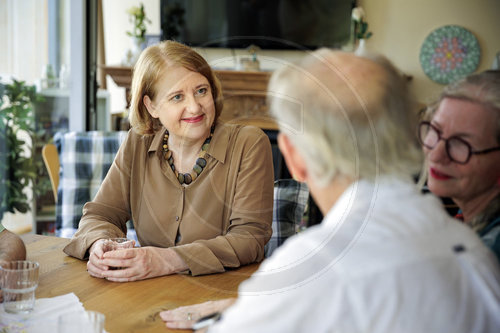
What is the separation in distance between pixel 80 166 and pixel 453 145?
69.5 inches

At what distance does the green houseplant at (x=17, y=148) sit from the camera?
9.29 ft

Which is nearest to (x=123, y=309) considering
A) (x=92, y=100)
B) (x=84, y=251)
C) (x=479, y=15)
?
(x=84, y=251)

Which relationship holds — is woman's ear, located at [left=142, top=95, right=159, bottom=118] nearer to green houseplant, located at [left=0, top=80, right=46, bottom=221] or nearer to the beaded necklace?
the beaded necklace

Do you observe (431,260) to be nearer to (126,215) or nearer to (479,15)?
(126,215)

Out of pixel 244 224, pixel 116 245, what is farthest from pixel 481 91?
pixel 116 245

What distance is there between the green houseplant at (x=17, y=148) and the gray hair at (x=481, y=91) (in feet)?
8.37

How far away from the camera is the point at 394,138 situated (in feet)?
1.98

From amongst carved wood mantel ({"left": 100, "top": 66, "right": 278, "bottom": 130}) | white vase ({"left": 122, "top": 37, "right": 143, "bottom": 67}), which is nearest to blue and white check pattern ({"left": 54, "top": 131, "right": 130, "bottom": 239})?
white vase ({"left": 122, "top": 37, "right": 143, "bottom": 67})

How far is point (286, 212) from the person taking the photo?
1.61 metres

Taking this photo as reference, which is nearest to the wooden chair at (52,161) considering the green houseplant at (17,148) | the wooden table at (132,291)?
the green houseplant at (17,148)

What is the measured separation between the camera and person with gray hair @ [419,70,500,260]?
2.66 feet

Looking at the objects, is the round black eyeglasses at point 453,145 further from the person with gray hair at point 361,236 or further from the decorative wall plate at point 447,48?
the decorative wall plate at point 447,48

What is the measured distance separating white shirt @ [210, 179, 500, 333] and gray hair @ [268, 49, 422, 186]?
3 centimetres

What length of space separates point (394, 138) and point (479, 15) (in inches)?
147
